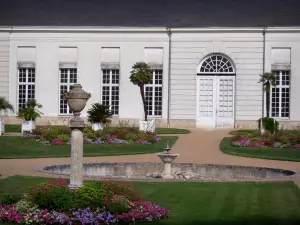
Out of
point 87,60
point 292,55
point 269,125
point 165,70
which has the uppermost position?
point 292,55

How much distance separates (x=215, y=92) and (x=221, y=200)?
2788 cm

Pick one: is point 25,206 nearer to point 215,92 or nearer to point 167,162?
point 167,162

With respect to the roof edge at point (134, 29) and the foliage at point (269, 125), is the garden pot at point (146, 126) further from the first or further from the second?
the roof edge at point (134, 29)

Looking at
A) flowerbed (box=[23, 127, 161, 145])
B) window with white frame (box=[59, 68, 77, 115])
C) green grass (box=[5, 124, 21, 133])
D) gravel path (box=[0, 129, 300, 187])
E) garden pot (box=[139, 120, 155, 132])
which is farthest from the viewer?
window with white frame (box=[59, 68, 77, 115])

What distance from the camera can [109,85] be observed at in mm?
43094

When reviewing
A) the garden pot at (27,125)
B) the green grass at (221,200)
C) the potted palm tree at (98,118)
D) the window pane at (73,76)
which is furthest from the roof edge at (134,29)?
the green grass at (221,200)

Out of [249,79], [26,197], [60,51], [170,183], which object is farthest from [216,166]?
[60,51]

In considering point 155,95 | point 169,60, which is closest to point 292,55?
point 169,60

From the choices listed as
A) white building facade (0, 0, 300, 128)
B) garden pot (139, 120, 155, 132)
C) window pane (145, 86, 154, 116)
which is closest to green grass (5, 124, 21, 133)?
white building facade (0, 0, 300, 128)

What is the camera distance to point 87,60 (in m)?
42.9

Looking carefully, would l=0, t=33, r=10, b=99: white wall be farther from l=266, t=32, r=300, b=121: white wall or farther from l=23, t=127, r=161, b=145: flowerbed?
l=266, t=32, r=300, b=121: white wall

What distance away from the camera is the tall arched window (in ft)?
138

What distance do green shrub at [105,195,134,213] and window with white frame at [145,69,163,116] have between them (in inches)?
1185

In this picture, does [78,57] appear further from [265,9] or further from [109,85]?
[265,9]
